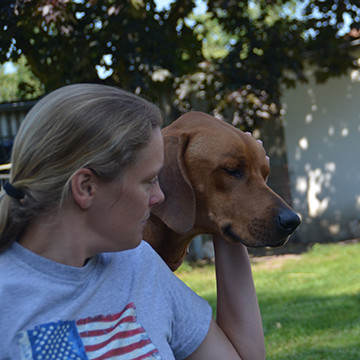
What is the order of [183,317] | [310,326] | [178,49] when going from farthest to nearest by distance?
[178,49] → [310,326] → [183,317]

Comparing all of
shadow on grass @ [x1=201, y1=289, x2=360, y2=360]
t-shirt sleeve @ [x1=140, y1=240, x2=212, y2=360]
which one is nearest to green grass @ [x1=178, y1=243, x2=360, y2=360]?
shadow on grass @ [x1=201, y1=289, x2=360, y2=360]

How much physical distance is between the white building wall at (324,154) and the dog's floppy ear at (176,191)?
9.78m

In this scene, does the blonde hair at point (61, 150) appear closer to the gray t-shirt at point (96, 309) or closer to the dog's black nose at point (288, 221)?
the gray t-shirt at point (96, 309)

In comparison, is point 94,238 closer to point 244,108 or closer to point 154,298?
point 154,298

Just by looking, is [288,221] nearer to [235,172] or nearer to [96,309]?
[235,172]

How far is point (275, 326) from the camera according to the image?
5.70 m

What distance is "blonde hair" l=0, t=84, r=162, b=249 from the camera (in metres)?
1.49

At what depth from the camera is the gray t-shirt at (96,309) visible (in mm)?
1446

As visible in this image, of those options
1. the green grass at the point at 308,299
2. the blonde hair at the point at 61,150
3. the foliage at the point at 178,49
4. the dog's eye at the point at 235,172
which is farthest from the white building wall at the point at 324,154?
the blonde hair at the point at 61,150

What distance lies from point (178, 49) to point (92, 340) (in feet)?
25.6

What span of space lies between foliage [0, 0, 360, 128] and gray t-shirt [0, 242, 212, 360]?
5656 millimetres

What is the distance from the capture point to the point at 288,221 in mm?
2223

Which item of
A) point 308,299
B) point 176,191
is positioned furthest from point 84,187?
point 308,299

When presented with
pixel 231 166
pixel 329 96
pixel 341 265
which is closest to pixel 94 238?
pixel 231 166
